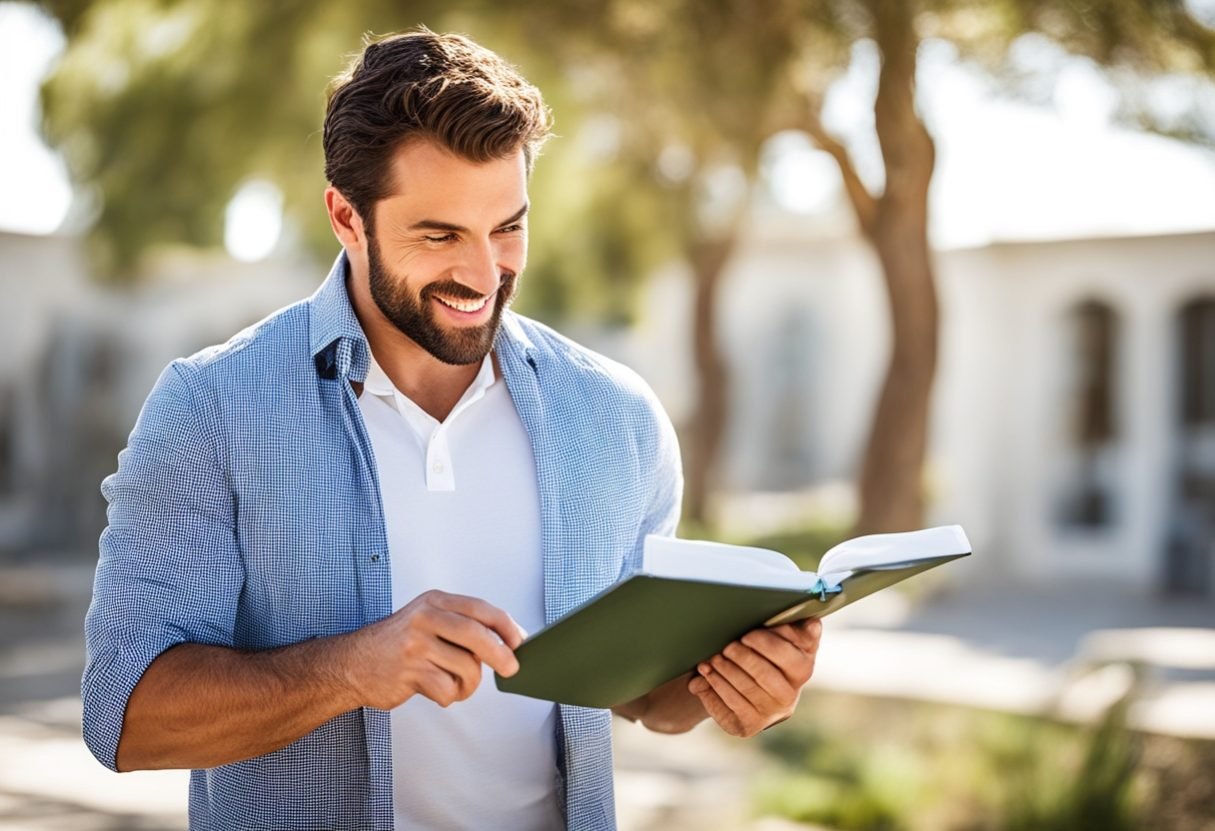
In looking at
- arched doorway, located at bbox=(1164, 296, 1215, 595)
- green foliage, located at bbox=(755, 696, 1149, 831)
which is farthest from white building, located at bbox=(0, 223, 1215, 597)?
green foliage, located at bbox=(755, 696, 1149, 831)

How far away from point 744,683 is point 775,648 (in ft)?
0.25

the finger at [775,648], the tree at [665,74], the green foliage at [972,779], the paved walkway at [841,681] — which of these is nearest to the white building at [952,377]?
the paved walkway at [841,681]

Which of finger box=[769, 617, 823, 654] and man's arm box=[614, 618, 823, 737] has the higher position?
finger box=[769, 617, 823, 654]

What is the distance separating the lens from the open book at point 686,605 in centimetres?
143

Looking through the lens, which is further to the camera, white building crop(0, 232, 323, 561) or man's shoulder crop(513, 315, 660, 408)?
white building crop(0, 232, 323, 561)

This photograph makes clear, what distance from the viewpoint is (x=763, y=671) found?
5.62ft

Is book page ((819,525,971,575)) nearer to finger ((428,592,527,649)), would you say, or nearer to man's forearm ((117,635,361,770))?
finger ((428,592,527,649))

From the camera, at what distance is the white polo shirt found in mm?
1781

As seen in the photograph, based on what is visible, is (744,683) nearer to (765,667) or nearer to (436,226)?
(765,667)

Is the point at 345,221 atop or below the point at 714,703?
atop

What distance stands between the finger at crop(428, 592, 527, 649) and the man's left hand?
347mm

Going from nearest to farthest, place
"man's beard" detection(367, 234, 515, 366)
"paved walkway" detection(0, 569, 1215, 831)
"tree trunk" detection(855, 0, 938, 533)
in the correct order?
"man's beard" detection(367, 234, 515, 366)
"paved walkway" detection(0, 569, 1215, 831)
"tree trunk" detection(855, 0, 938, 533)

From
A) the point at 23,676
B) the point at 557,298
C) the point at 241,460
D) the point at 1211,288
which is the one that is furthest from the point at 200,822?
the point at 557,298

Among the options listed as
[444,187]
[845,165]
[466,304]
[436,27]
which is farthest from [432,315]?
[845,165]
